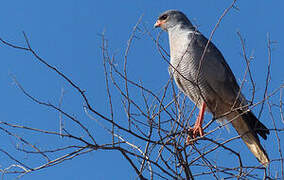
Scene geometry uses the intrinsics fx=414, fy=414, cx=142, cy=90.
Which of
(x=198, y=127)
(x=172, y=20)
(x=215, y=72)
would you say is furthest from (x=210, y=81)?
(x=172, y=20)

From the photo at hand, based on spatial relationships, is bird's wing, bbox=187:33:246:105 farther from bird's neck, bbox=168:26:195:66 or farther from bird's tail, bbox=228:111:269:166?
bird's tail, bbox=228:111:269:166

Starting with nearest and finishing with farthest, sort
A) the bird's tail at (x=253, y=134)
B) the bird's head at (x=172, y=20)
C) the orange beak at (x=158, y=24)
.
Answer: the bird's tail at (x=253, y=134), the bird's head at (x=172, y=20), the orange beak at (x=158, y=24)

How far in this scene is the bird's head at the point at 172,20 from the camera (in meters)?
5.98

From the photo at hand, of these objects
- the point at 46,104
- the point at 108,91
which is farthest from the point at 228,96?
the point at 46,104

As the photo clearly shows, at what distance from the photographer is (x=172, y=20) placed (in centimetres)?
607

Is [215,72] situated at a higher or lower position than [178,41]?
lower

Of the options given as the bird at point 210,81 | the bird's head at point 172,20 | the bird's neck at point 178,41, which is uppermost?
the bird's head at point 172,20

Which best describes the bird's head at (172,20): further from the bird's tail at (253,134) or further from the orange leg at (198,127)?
the bird's tail at (253,134)

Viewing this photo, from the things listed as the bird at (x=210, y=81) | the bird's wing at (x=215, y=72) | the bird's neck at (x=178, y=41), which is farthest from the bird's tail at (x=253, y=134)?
the bird's neck at (x=178, y=41)

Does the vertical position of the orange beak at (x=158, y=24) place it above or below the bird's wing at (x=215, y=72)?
above

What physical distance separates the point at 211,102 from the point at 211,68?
467 millimetres

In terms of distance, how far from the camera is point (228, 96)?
540 cm

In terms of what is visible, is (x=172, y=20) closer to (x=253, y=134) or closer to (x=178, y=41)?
(x=178, y=41)

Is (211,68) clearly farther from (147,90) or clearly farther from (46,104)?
(46,104)
